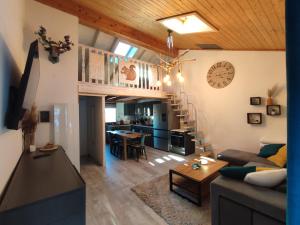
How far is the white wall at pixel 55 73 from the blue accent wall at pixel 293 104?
362 centimetres

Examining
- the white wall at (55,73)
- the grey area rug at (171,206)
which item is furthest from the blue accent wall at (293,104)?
the white wall at (55,73)

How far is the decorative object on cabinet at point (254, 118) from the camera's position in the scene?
4.39 metres

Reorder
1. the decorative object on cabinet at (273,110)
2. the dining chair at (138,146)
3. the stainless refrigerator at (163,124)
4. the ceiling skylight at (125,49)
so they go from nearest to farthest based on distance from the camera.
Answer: the decorative object on cabinet at (273,110), the dining chair at (138,146), the stainless refrigerator at (163,124), the ceiling skylight at (125,49)

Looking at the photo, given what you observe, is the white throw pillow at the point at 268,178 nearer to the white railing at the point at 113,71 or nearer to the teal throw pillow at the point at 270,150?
the teal throw pillow at the point at 270,150

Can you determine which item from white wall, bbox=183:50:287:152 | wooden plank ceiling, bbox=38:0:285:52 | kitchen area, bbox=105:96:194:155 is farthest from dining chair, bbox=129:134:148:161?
wooden plank ceiling, bbox=38:0:285:52

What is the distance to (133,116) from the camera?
8.64m

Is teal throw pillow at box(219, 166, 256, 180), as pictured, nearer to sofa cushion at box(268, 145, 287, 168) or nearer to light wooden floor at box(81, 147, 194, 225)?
light wooden floor at box(81, 147, 194, 225)

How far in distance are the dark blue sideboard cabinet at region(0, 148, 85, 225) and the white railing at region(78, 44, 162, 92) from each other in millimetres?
3050

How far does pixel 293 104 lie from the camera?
58 centimetres

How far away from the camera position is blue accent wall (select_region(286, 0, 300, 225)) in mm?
567

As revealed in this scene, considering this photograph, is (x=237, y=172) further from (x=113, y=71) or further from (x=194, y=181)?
(x=113, y=71)

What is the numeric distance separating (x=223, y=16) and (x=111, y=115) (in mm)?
7079

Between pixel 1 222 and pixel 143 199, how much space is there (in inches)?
88.6

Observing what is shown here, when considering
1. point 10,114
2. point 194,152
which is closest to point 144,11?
point 10,114
